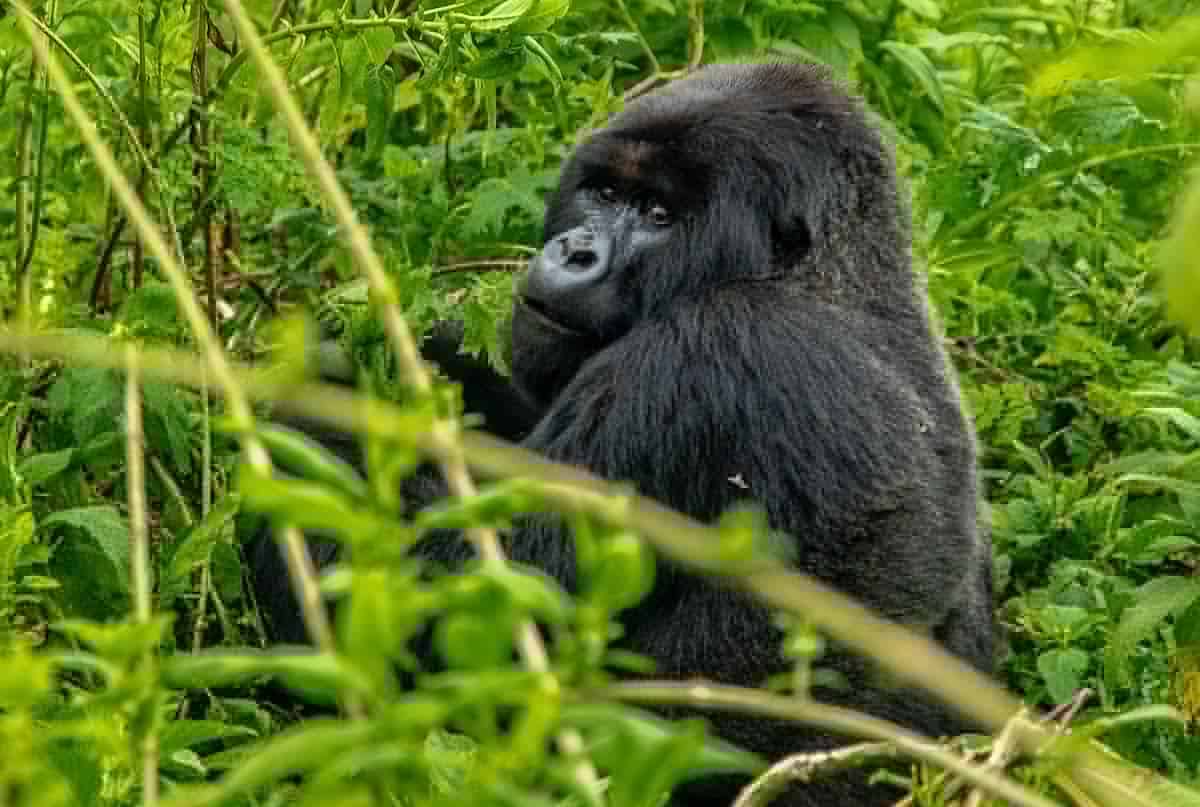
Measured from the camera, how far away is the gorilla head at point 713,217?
12.0 ft

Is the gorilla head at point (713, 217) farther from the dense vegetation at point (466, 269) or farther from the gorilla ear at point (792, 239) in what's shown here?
the dense vegetation at point (466, 269)

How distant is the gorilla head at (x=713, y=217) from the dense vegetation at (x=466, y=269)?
0.55 feet

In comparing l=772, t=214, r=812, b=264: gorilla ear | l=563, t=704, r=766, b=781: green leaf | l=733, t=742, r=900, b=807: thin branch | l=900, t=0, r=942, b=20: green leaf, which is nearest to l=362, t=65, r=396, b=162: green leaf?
l=772, t=214, r=812, b=264: gorilla ear

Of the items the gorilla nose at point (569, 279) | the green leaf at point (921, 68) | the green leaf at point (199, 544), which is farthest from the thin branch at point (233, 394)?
the green leaf at point (921, 68)

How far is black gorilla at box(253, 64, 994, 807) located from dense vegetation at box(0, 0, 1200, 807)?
0.59 feet

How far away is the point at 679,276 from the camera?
3.65 m

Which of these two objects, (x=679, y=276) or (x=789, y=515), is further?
(x=679, y=276)

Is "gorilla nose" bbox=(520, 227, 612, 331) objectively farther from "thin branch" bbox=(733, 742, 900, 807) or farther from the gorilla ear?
"thin branch" bbox=(733, 742, 900, 807)

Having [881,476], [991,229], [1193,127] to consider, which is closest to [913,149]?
[991,229]

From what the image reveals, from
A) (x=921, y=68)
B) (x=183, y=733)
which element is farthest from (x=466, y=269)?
(x=183, y=733)

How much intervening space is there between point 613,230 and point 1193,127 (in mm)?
1386

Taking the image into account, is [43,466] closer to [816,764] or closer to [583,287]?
[583,287]

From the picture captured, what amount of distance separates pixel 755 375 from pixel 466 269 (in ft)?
3.44

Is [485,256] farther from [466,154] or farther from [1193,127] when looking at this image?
[1193,127]
